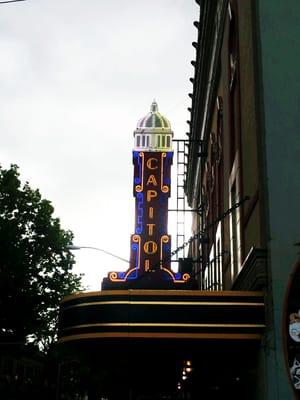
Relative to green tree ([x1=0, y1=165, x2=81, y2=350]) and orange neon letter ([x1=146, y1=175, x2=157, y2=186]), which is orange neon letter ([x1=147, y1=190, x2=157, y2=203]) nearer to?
→ orange neon letter ([x1=146, y1=175, x2=157, y2=186])

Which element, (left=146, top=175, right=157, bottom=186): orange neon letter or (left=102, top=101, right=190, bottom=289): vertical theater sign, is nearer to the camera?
(left=102, top=101, right=190, bottom=289): vertical theater sign

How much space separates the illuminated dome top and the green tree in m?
7.91

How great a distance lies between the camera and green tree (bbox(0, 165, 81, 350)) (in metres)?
32.8

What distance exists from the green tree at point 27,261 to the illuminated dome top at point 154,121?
25.9 feet

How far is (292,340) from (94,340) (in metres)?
5.02

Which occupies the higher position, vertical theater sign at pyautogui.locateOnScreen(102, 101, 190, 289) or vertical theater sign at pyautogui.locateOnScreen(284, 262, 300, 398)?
vertical theater sign at pyautogui.locateOnScreen(102, 101, 190, 289)

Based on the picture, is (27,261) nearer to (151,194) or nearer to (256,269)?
(151,194)

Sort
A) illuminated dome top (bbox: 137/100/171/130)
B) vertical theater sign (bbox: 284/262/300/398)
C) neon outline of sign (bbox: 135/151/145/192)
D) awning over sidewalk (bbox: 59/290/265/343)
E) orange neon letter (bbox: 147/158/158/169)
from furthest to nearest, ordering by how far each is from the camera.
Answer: illuminated dome top (bbox: 137/100/171/130) → orange neon letter (bbox: 147/158/158/169) → neon outline of sign (bbox: 135/151/145/192) → awning over sidewalk (bbox: 59/290/265/343) → vertical theater sign (bbox: 284/262/300/398)

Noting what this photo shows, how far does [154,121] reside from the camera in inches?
1240

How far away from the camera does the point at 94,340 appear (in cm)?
1328

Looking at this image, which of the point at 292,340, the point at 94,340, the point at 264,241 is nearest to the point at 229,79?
the point at 264,241

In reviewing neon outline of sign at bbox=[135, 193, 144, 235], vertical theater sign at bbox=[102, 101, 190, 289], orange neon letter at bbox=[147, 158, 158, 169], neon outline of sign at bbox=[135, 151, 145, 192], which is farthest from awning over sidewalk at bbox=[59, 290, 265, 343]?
orange neon letter at bbox=[147, 158, 158, 169]

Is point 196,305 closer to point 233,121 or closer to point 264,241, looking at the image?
point 264,241

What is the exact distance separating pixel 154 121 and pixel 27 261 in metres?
10.6
